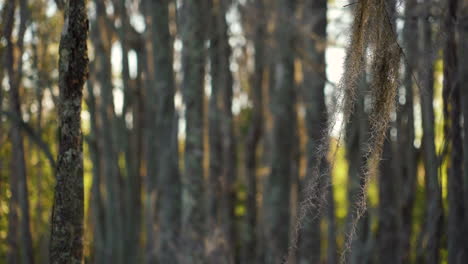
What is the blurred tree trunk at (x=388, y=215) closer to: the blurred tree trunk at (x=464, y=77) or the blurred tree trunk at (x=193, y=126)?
the blurred tree trunk at (x=193, y=126)

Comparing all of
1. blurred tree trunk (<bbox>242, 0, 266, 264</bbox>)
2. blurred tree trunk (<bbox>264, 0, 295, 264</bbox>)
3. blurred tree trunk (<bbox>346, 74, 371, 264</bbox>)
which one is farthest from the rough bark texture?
blurred tree trunk (<bbox>242, 0, 266, 264</bbox>)

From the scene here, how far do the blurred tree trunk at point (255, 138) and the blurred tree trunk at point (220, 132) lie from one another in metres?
0.70

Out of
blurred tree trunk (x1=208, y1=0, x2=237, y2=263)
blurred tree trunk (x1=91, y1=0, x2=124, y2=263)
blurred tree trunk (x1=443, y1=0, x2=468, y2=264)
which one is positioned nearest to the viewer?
blurred tree trunk (x1=443, y1=0, x2=468, y2=264)

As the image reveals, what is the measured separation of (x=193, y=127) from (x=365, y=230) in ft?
10.0

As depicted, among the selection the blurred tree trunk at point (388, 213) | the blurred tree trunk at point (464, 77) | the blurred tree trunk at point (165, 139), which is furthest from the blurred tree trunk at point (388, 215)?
the blurred tree trunk at point (165, 139)

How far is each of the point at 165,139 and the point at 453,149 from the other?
650cm

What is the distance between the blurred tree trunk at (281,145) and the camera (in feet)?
49.2

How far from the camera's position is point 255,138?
19266 mm

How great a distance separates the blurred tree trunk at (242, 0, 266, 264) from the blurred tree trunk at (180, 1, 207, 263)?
672cm

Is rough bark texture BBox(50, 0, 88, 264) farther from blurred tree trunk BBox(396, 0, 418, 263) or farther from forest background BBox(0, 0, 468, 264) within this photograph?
blurred tree trunk BBox(396, 0, 418, 263)

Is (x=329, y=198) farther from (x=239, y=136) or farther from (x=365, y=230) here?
(x=239, y=136)

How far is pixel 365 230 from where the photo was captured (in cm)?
1114

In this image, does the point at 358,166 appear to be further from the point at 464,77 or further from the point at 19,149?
the point at 19,149

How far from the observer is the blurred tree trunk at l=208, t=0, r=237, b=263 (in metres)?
12.8
